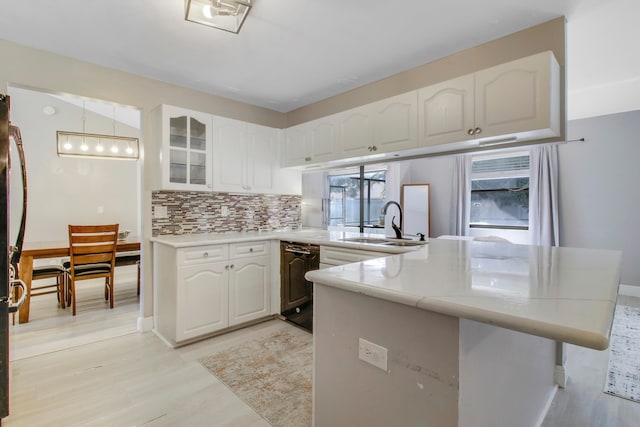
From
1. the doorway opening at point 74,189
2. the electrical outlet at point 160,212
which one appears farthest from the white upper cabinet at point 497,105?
the doorway opening at point 74,189

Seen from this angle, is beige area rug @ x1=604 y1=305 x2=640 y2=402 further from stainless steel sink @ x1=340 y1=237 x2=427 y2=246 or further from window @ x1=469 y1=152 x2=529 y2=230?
window @ x1=469 y1=152 x2=529 y2=230

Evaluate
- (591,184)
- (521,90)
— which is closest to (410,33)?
(521,90)

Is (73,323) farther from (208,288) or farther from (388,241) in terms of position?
(388,241)

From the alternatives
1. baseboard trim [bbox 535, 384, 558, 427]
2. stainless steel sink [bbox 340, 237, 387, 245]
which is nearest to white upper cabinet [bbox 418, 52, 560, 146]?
stainless steel sink [bbox 340, 237, 387, 245]

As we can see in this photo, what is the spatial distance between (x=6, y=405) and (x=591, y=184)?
6.17 metres

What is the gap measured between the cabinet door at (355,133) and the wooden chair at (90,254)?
2.72m

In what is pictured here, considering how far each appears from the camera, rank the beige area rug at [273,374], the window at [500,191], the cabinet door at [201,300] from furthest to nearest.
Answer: the window at [500,191] → the cabinet door at [201,300] → the beige area rug at [273,374]

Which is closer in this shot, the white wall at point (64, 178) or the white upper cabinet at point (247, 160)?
the white upper cabinet at point (247, 160)

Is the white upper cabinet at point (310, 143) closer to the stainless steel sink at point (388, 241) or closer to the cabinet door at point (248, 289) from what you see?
the stainless steel sink at point (388, 241)

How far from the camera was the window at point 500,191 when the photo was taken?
507 centimetres

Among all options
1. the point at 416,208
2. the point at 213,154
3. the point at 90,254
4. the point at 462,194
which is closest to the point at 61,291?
the point at 90,254

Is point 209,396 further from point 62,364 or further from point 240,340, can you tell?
point 62,364

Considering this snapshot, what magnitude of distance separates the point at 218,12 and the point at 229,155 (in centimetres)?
150

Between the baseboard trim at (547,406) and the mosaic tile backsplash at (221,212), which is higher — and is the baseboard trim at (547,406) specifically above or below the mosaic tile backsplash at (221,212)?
below
